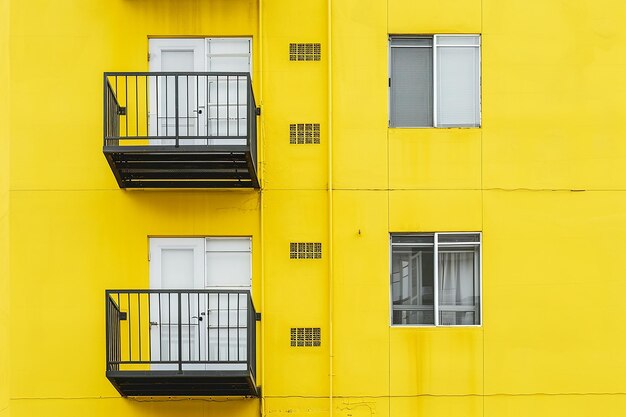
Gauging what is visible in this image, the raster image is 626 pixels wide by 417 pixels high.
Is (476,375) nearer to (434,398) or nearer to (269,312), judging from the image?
(434,398)

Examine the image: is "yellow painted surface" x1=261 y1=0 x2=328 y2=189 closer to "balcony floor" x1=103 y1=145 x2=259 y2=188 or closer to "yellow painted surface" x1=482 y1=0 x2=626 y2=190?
"balcony floor" x1=103 y1=145 x2=259 y2=188

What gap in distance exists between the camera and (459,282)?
16.1m

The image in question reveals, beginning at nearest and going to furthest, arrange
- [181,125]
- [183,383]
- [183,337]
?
[183,383], [183,337], [181,125]

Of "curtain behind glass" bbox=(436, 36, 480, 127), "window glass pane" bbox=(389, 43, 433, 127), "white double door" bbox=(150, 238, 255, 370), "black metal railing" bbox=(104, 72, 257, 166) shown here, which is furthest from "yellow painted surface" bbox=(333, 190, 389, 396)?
"black metal railing" bbox=(104, 72, 257, 166)

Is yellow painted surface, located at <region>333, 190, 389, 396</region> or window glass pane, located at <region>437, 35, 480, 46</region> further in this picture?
window glass pane, located at <region>437, 35, 480, 46</region>

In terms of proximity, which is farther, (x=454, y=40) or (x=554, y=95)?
(x=454, y=40)

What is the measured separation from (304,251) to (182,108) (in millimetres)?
2962

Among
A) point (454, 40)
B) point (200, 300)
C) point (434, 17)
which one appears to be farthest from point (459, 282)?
point (434, 17)

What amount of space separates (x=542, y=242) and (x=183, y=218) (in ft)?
18.3

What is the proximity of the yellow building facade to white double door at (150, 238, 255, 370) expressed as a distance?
0.66 feet

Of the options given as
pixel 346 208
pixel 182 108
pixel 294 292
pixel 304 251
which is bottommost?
pixel 294 292

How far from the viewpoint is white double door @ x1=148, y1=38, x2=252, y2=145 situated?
16.2 m

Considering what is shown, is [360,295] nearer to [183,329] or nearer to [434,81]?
[183,329]

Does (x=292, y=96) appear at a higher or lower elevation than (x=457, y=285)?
higher
